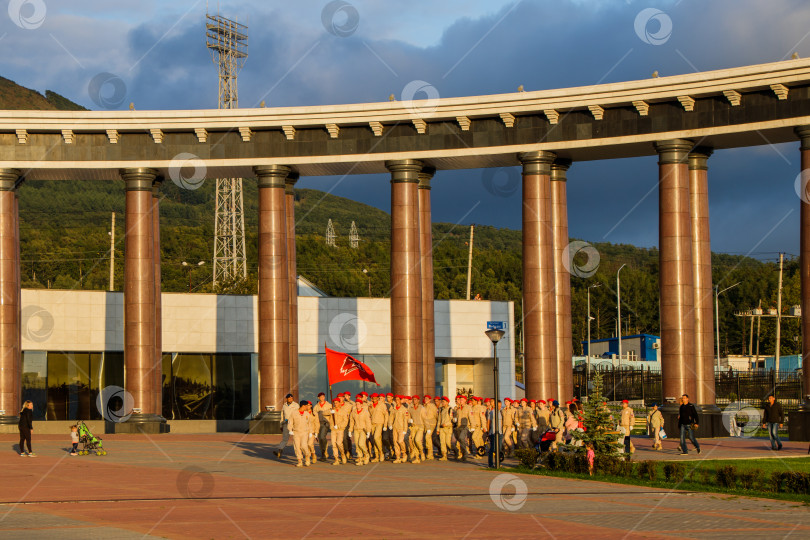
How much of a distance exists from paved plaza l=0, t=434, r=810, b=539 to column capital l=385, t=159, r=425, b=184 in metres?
16.0

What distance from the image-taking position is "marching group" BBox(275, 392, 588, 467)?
29875 millimetres

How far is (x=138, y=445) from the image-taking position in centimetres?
3625

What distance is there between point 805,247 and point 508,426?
42.8 feet

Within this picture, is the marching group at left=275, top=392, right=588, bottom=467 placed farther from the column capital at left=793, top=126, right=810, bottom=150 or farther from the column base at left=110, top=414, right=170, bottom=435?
the column capital at left=793, top=126, right=810, bottom=150

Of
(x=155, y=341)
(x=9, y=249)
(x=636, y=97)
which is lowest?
(x=155, y=341)

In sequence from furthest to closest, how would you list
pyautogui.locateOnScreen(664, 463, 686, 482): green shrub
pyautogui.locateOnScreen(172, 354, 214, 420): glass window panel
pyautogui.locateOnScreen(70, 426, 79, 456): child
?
pyautogui.locateOnScreen(172, 354, 214, 420): glass window panel
pyautogui.locateOnScreen(70, 426, 79, 456): child
pyautogui.locateOnScreen(664, 463, 686, 482): green shrub

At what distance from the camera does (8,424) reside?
42188mm

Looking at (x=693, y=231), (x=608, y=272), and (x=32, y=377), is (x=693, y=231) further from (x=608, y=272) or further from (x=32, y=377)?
(x=608, y=272)

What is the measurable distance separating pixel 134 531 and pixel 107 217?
184793 mm

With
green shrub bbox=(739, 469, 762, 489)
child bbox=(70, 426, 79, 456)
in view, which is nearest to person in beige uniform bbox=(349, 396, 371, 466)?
child bbox=(70, 426, 79, 456)

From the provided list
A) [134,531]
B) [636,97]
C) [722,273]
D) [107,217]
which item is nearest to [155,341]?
[636,97]

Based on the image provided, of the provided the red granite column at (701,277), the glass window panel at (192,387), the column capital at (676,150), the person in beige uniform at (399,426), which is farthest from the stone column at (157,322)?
the red granite column at (701,277)

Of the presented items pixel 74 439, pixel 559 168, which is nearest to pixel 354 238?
pixel 559 168

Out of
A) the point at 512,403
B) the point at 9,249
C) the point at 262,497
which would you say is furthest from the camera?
the point at 9,249
